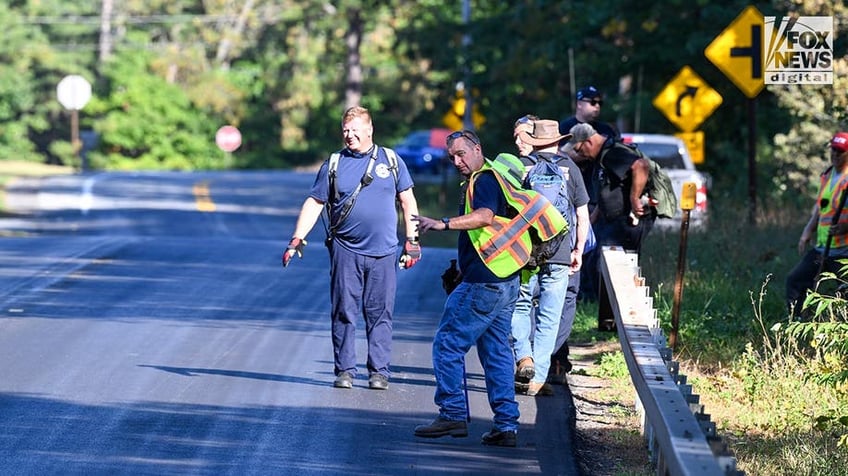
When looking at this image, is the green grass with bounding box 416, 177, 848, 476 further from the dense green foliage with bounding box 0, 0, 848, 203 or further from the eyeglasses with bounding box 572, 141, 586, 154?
the dense green foliage with bounding box 0, 0, 848, 203

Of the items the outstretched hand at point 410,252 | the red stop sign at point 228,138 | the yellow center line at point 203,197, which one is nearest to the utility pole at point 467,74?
the yellow center line at point 203,197

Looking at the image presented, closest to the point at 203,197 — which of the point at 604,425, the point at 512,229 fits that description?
the point at 604,425

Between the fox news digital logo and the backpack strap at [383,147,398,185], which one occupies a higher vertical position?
the fox news digital logo

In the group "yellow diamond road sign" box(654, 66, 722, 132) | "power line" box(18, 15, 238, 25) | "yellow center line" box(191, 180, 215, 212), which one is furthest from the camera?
"power line" box(18, 15, 238, 25)

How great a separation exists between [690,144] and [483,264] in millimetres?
15484

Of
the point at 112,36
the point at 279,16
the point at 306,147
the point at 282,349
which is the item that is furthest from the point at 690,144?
the point at 112,36

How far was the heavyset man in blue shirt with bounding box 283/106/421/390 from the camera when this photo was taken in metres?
10.2

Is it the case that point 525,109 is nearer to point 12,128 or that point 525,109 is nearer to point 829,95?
point 829,95

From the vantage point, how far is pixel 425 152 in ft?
Answer: 173

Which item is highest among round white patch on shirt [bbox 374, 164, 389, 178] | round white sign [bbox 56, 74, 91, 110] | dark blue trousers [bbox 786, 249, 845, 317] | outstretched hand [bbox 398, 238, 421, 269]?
round white patch on shirt [bbox 374, 164, 389, 178]

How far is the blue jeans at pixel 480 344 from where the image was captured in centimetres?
868

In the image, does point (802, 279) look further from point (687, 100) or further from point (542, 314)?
point (687, 100)

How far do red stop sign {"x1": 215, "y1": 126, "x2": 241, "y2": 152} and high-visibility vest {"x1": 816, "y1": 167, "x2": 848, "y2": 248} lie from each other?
190 ft

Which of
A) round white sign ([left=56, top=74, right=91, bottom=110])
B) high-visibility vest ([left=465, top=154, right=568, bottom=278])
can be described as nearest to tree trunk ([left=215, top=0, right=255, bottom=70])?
round white sign ([left=56, top=74, right=91, bottom=110])
